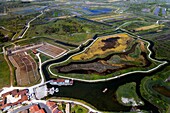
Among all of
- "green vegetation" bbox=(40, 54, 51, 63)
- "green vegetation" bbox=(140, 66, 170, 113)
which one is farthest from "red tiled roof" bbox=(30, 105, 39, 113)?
"green vegetation" bbox=(140, 66, 170, 113)

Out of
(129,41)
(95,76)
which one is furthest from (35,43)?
(129,41)

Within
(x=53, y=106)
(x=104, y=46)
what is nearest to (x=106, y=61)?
(x=104, y=46)

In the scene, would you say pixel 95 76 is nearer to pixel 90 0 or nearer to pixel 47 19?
pixel 47 19

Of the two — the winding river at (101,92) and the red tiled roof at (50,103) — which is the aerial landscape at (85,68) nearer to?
the winding river at (101,92)

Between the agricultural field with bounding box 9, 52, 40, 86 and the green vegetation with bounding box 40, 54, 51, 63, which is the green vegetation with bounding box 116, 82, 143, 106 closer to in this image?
the agricultural field with bounding box 9, 52, 40, 86

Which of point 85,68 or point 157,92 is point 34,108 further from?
point 157,92
